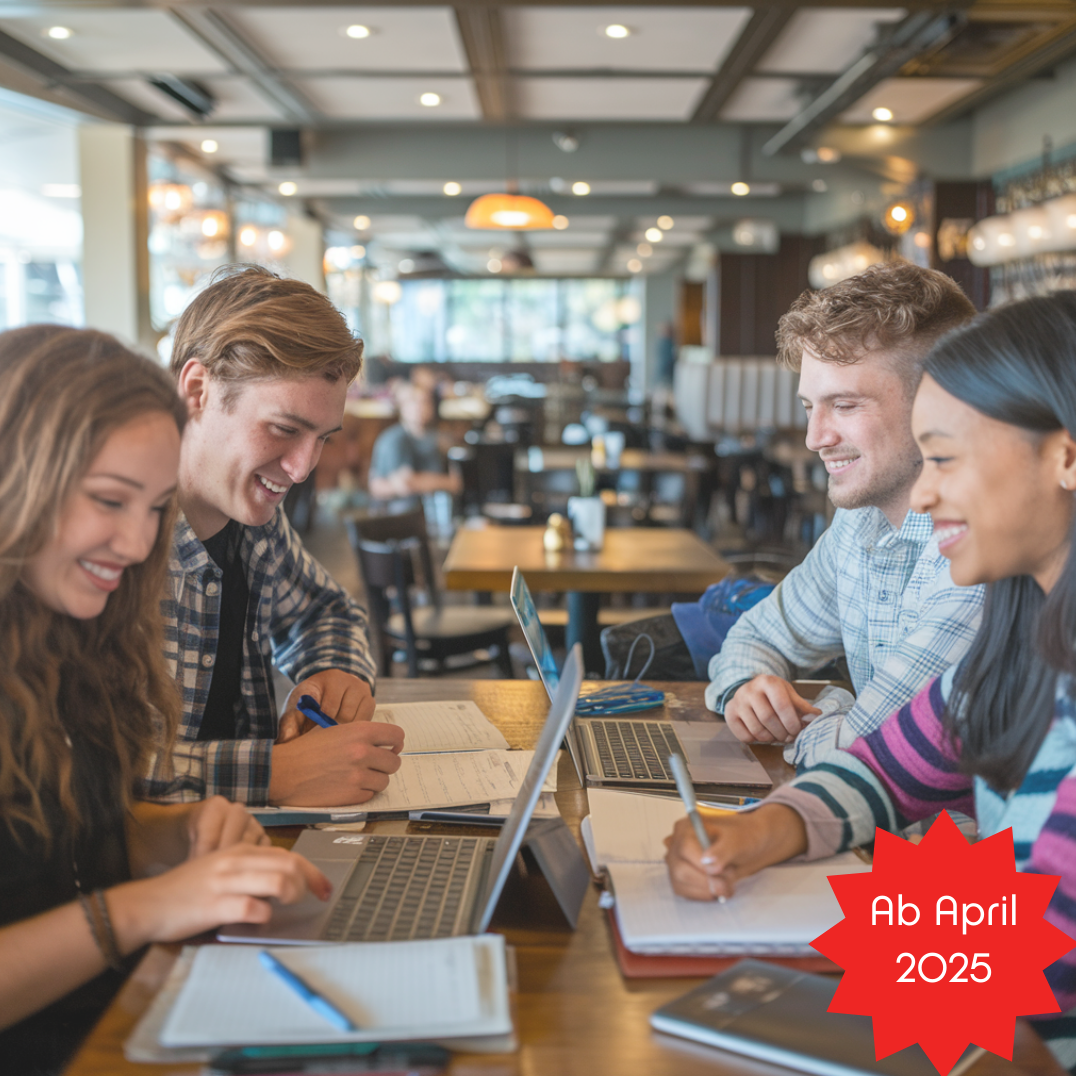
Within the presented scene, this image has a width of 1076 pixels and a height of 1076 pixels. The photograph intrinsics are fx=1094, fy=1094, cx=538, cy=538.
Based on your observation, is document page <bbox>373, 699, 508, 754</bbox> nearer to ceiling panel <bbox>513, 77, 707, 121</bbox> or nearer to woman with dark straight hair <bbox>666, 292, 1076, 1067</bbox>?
woman with dark straight hair <bbox>666, 292, 1076, 1067</bbox>

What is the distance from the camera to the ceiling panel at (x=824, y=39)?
583 centimetres

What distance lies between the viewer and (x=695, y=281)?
19.0m

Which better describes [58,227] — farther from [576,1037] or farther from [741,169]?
[576,1037]

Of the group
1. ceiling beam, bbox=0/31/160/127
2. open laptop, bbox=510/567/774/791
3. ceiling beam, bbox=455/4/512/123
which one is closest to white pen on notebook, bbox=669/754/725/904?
open laptop, bbox=510/567/774/791

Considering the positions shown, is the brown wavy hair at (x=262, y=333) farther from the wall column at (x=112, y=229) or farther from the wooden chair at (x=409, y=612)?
the wall column at (x=112, y=229)

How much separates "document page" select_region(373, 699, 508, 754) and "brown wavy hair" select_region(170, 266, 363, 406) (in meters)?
0.57

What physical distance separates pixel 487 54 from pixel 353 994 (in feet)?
21.3

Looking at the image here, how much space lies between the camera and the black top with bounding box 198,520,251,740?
1.85 m

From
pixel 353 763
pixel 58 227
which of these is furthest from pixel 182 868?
pixel 58 227

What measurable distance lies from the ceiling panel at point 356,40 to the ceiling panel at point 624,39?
1.33 ft

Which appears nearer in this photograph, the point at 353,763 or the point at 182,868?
the point at 182,868

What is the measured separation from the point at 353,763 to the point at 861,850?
25.0 inches

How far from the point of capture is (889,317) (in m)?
1.75

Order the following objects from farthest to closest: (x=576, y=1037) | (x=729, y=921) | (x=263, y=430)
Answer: (x=263, y=430), (x=729, y=921), (x=576, y=1037)
